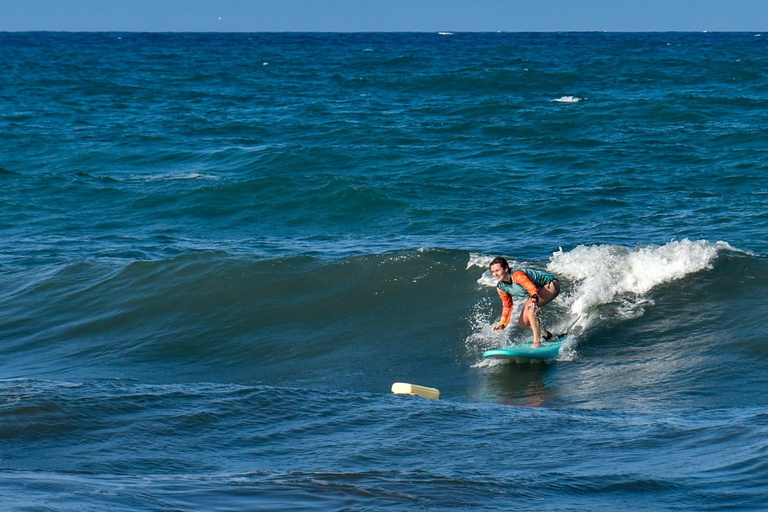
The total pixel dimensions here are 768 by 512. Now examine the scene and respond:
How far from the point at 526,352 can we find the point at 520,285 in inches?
30.7

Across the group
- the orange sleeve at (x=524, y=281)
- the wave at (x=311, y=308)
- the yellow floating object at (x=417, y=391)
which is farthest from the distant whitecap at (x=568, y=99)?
the yellow floating object at (x=417, y=391)

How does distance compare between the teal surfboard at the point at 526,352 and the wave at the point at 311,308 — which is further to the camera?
the wave at the point at 311,308

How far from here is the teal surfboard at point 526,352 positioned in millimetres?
10984

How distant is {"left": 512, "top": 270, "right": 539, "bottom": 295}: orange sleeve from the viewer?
11.0 m

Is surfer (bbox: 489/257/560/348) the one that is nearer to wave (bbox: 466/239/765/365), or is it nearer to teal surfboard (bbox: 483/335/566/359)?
teal surfboard (bbox: 483/335/566/359)

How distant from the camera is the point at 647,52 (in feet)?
221

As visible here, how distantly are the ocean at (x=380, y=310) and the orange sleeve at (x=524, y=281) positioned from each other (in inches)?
34.1

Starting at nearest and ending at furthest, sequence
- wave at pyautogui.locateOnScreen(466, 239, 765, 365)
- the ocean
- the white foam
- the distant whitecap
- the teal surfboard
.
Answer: the ocean < the teal surfboard < wave at pyautogui.locateOnScreen(466, 239, 765, 365) < the white foam < the distant whitecap

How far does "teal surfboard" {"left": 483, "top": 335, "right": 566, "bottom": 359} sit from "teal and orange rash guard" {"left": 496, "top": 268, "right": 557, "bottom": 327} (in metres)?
0.38

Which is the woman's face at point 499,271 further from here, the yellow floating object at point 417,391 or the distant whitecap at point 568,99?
the distant whitecap at point 568,99

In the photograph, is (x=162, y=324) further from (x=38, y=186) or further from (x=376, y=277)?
(x=38, y=186)

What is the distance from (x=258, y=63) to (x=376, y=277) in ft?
157

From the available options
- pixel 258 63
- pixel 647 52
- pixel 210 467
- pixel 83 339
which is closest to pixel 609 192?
pixel 83 339

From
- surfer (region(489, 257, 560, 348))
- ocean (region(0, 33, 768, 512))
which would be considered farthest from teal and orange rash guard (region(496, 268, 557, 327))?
ocean (region(0, 33, 768, 512))
